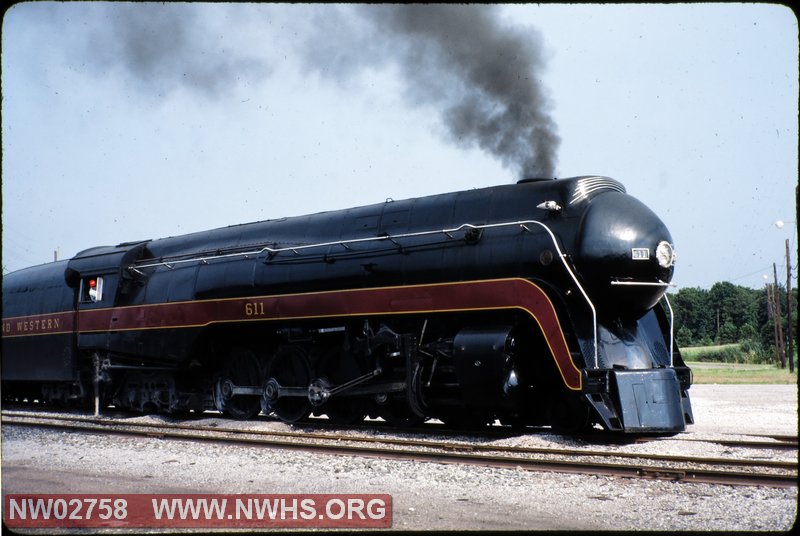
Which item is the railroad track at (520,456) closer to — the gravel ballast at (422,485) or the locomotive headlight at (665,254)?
the gravel ballast at (422,485)

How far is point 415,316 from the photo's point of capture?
1300 centimetres

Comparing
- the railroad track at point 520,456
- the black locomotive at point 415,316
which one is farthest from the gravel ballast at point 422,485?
the black locomotive at point 415,316

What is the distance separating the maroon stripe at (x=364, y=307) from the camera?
11.3 m

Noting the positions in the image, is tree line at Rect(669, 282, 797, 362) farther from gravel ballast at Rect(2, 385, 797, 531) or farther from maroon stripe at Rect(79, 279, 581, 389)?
gravel ballast at Rect(2, 385, 797, 531)

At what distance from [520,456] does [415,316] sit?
10.9 feet

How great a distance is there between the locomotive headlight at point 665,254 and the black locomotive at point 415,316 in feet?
0.12

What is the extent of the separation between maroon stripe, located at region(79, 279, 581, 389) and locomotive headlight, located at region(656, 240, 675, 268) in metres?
2.00

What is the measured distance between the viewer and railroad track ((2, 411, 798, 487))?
28.2 ft

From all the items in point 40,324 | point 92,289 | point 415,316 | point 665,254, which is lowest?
point 415,316

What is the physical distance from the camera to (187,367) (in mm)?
16578

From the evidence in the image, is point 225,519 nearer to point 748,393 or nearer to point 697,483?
point 697,483
